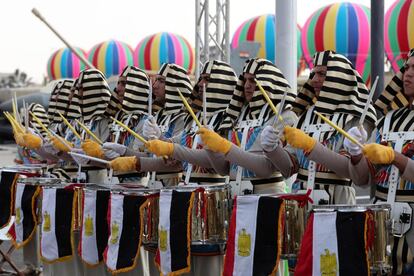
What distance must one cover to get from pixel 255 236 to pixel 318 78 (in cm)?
105

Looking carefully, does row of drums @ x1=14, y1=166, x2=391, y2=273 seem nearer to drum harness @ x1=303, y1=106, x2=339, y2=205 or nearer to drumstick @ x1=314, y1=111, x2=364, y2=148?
drum harness @ x1=303, y1=106, x2=339, y2=205

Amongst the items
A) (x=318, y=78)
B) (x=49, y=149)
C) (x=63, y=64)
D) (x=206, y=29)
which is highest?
(x=206, y=29)

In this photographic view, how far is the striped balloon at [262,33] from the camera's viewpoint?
2855cm

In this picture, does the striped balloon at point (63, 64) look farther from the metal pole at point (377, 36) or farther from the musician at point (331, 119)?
the musician at point (331, 119)

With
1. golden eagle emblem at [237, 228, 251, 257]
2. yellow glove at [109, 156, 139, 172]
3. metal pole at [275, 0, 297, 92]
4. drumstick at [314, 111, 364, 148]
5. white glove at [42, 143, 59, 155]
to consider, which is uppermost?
metal pole at [275, 0, 297, 92]

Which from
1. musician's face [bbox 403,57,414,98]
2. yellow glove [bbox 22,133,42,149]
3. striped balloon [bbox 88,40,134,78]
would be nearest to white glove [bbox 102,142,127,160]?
yellow glove [bbox 22,133,42,149]

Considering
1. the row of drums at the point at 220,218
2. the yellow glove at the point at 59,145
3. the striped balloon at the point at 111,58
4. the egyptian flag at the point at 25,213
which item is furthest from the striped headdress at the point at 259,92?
the striped balloon at the point at 111,58

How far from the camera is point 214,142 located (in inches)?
201

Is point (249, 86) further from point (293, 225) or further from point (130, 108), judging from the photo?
point (130, 108)

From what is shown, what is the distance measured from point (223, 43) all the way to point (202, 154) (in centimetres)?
571

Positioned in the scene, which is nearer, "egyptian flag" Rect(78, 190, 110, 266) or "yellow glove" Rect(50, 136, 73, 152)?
"egyptian flag" Rect(78, 190, 110, 266)

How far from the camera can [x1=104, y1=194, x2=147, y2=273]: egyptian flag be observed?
18.3 ft

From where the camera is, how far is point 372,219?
13.5 ft

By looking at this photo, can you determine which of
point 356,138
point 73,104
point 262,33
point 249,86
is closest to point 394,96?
point 356,138
